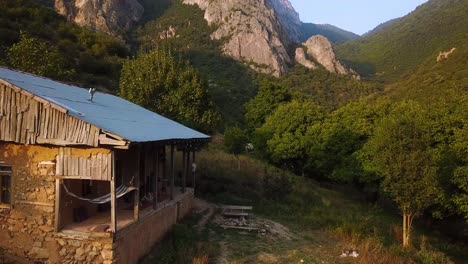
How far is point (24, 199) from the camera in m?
10.9

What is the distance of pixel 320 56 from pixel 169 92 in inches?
3054

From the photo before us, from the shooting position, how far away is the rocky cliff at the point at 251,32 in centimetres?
Answer: 9225

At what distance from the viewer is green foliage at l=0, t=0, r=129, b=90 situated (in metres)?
40.3

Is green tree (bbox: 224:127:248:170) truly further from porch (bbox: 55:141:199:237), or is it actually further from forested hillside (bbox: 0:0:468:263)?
porch (bbox: 55:141:199:237)

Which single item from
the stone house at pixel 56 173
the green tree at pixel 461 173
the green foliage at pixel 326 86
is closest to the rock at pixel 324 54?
the green foliage at pixel 326 86

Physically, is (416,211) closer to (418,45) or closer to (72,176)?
(72,176)

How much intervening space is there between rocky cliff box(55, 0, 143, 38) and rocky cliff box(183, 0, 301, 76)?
61.5 ft

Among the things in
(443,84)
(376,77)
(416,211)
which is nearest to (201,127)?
(416,211)

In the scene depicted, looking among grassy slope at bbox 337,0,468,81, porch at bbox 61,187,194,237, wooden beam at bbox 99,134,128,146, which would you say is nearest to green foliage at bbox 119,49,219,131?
porch at bbox 61,187,194,237

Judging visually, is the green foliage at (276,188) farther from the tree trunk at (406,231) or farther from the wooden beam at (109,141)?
the wooden beam at (109,141)

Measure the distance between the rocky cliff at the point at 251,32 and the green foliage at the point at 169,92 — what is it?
6271 centimetres

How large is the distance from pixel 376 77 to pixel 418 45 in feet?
32.6

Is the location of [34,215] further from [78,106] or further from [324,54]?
[324,54]

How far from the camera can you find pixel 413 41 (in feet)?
277
